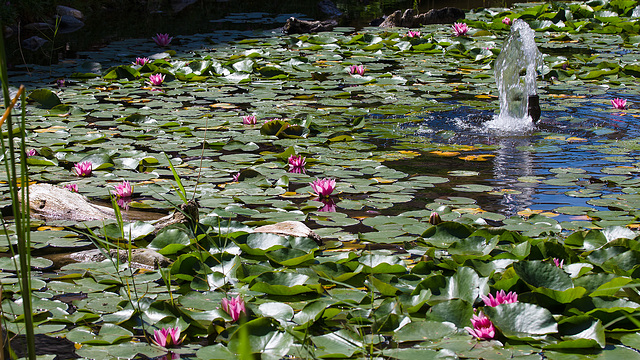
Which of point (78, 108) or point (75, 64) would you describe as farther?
point (75, 64)

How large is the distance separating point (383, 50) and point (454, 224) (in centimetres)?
511

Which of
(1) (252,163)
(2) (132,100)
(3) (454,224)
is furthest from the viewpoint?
(2) (132,100)

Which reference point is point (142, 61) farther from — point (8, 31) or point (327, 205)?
point (327, 205)

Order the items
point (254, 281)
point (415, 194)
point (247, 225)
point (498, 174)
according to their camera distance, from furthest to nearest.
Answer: point (498, 174) < point (415, 194) < point (247, 225) < point (254, 281)

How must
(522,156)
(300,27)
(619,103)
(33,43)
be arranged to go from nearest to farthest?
(522,156)
(619,103)
(33,43)
(300,27)

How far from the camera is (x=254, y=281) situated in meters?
2.09

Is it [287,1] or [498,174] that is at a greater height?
[287,1]

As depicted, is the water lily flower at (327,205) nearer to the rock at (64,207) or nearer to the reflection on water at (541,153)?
the reflection on water at (541,153)

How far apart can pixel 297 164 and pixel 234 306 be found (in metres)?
1.60

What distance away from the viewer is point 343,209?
2.92m

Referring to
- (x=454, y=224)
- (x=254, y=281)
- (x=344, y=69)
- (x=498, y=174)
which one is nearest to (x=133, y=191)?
(x=254, y=281)

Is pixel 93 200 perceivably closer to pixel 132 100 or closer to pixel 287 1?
pixel 132 100

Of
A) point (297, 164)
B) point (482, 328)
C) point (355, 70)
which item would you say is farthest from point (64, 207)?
point (355, 70)

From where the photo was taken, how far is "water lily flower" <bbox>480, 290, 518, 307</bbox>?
1.83m
